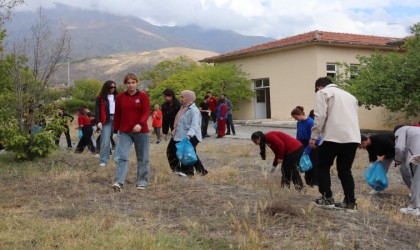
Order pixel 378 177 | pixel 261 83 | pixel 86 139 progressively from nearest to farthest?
pixel 378 177 < pixel 86 139 < pixel 261 83

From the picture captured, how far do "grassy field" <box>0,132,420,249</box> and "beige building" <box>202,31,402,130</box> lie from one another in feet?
52.6

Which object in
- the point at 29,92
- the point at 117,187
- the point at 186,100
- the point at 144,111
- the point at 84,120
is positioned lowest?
the point at 117,187

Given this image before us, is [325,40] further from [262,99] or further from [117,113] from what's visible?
[117,113]

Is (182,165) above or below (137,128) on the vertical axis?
below

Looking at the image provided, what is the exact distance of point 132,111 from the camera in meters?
7.31

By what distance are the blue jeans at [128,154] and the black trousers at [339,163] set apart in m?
2.64

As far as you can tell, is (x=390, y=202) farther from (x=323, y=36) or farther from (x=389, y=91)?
(x=323, y=36)

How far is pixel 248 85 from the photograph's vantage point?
27.7 meters

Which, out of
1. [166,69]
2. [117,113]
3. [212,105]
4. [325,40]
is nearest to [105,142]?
[117,113]

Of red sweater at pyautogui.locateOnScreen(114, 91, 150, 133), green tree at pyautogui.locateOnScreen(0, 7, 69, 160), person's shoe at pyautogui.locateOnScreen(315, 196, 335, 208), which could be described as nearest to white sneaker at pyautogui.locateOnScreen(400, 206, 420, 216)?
person's shoe at pyautogui.locateOnScreen(315, 196, 335, 208)

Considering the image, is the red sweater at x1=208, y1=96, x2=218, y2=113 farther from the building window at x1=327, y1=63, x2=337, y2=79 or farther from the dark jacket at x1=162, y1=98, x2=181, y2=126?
the dark jacket at x1=162, y1=98, x2=181, y2=126

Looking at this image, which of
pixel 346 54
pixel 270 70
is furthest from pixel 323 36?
pixel 270 70

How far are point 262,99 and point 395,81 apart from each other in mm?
12021

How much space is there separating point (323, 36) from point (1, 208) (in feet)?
68.5
